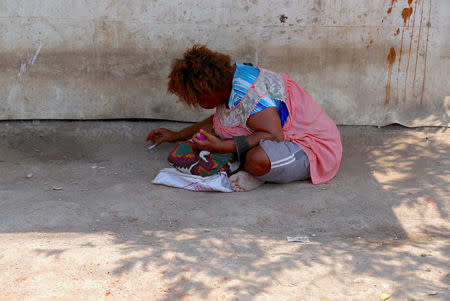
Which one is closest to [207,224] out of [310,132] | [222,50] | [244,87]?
[244,87]

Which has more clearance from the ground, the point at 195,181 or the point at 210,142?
the point at 210,142

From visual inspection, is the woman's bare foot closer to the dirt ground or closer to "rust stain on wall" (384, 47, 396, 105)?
the dirt ground

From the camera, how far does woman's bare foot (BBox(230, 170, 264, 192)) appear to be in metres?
3.68

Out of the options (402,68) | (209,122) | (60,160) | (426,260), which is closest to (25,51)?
(60,160)

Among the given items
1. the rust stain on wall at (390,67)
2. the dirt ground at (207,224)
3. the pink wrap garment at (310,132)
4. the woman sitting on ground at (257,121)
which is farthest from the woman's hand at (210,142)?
the rust stain on wall at (390,67)

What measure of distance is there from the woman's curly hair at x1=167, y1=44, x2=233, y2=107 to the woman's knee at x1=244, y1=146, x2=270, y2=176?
0.51 m

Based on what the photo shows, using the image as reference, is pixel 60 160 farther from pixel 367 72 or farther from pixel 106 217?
pixel 367 72

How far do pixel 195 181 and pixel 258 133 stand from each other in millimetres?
608

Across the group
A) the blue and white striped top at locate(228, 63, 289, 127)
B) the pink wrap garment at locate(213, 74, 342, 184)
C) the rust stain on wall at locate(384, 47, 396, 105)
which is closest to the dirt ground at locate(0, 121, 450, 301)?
the pink wrap garment at locate(213, 74, 342, 184)

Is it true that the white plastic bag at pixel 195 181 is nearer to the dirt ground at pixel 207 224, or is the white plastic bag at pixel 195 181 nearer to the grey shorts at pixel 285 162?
the dirt ground at pixel 207 224

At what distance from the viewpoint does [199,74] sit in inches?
135

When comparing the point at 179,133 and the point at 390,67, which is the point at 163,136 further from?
the point at 390,67

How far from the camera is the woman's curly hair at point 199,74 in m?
3.42

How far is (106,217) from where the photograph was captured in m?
3.27
